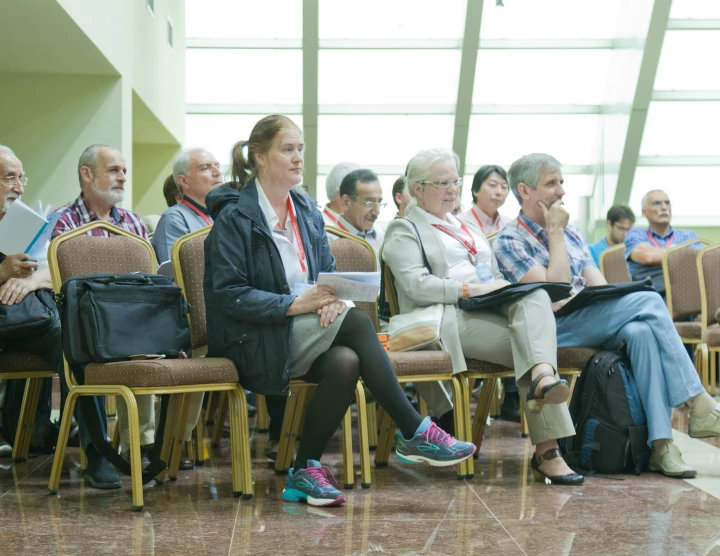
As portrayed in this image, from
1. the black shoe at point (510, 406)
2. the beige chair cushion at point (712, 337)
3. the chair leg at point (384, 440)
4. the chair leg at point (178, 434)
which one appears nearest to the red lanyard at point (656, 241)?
the beige chair cushion at point (712, 337)

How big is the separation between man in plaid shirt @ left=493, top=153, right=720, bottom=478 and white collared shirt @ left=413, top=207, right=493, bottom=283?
7 cm

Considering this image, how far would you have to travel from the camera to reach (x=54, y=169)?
257 inches

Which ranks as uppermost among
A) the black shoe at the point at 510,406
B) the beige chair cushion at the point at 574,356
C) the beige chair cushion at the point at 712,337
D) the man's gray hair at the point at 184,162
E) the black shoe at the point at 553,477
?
the man's gray hair at the point at 184,162

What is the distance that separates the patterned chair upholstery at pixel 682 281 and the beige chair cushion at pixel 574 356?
2315mm

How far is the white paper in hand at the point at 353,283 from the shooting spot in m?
2.78

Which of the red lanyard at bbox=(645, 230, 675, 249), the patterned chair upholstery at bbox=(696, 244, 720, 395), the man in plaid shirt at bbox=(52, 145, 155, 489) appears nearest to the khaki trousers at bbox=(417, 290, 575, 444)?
the man in plaid shirt at bbox=(52, 145, 155, 489)

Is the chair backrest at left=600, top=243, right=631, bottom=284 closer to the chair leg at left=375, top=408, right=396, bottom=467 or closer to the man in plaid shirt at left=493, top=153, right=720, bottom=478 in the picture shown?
the man in plaid shirt at left=493, top=153, right=720, bottom=478

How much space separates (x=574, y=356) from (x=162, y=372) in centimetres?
151

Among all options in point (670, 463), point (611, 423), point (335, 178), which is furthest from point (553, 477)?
point (335, 178)

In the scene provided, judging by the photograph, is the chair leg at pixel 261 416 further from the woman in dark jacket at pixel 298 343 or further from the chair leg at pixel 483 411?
the woman in dark jacket at pixel 298 343

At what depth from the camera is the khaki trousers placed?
3111 millimetres

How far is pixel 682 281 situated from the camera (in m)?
5.59

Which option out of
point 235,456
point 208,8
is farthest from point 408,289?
point 208,8

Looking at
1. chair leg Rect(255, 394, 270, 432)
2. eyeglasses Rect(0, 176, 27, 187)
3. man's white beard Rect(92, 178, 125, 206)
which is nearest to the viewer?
eyeglasses Rect(0, 176, 27, 187)
